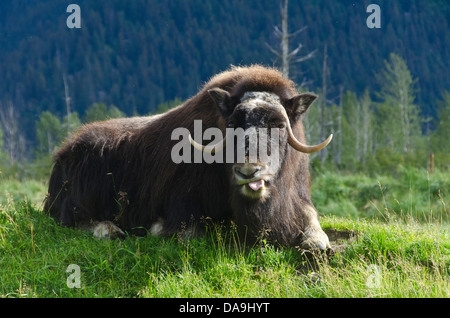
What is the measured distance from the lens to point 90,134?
5480 mm

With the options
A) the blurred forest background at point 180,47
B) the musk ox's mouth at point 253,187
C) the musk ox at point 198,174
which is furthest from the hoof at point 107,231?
the blurred forest background at point 180,47

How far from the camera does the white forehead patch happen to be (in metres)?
4.23

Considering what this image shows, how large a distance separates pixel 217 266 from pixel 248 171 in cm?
82

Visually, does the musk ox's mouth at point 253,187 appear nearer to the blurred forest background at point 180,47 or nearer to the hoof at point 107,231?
the hoof at point 107,231

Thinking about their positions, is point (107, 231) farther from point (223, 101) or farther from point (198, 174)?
point (223, 101)

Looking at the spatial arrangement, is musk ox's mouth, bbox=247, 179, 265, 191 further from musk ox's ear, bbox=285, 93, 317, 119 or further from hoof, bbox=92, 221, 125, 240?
hoof, bbox=92, 221, 125, 240

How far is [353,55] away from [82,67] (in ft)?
178

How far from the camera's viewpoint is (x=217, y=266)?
12.3ft

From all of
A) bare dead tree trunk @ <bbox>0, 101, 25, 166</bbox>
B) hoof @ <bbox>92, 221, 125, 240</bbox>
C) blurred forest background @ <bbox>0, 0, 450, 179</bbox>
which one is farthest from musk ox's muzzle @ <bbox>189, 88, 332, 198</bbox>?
blurred forest background @ <bbox>0, 0, 450, 179</bbox>

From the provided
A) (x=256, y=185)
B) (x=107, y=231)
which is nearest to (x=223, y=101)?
(x=256, y=185)

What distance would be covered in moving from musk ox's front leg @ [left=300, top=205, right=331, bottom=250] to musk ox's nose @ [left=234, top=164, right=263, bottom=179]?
3.20 feet

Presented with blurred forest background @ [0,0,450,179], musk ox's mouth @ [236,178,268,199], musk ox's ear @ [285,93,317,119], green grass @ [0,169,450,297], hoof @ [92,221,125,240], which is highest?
blurred forest background @ [0,0,450,179]

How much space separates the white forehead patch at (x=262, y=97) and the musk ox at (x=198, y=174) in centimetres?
1

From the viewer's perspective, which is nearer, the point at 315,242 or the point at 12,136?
the point at 315,242
